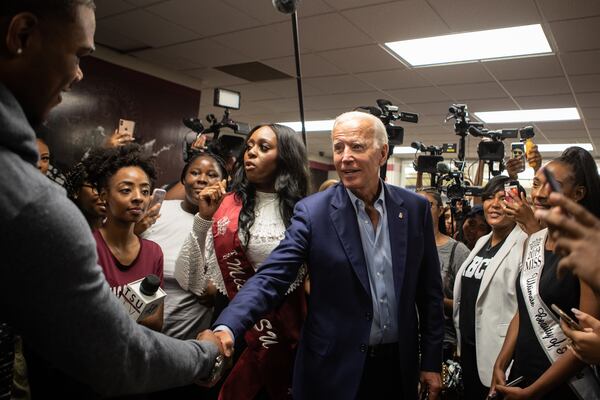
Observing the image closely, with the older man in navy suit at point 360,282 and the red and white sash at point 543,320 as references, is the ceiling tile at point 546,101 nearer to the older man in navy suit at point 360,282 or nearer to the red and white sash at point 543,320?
the red and white sash at point 543,320

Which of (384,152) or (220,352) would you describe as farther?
(384,152)

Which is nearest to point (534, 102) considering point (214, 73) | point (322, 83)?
point (322, 83)

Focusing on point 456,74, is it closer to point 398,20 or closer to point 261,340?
point 398,20

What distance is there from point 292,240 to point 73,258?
3.15 ft

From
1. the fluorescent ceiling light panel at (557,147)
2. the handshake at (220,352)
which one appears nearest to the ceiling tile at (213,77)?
the handshake at (220,352)

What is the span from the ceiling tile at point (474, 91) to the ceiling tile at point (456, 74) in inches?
6.8

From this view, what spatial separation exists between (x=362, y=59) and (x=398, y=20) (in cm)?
104

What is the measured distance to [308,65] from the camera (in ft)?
17.2

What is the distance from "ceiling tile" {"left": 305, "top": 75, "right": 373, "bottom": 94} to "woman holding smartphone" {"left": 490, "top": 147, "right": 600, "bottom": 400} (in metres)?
4.09

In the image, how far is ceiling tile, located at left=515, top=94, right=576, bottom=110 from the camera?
5.77m

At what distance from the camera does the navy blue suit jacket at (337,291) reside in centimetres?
150

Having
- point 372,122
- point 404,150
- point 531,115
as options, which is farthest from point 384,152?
point 404,150

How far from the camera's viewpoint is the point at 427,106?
263 inches

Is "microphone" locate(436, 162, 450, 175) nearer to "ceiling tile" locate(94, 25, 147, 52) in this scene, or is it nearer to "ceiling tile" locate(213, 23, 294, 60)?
"ceiling tile" locate(213, 23, 294, 60)
